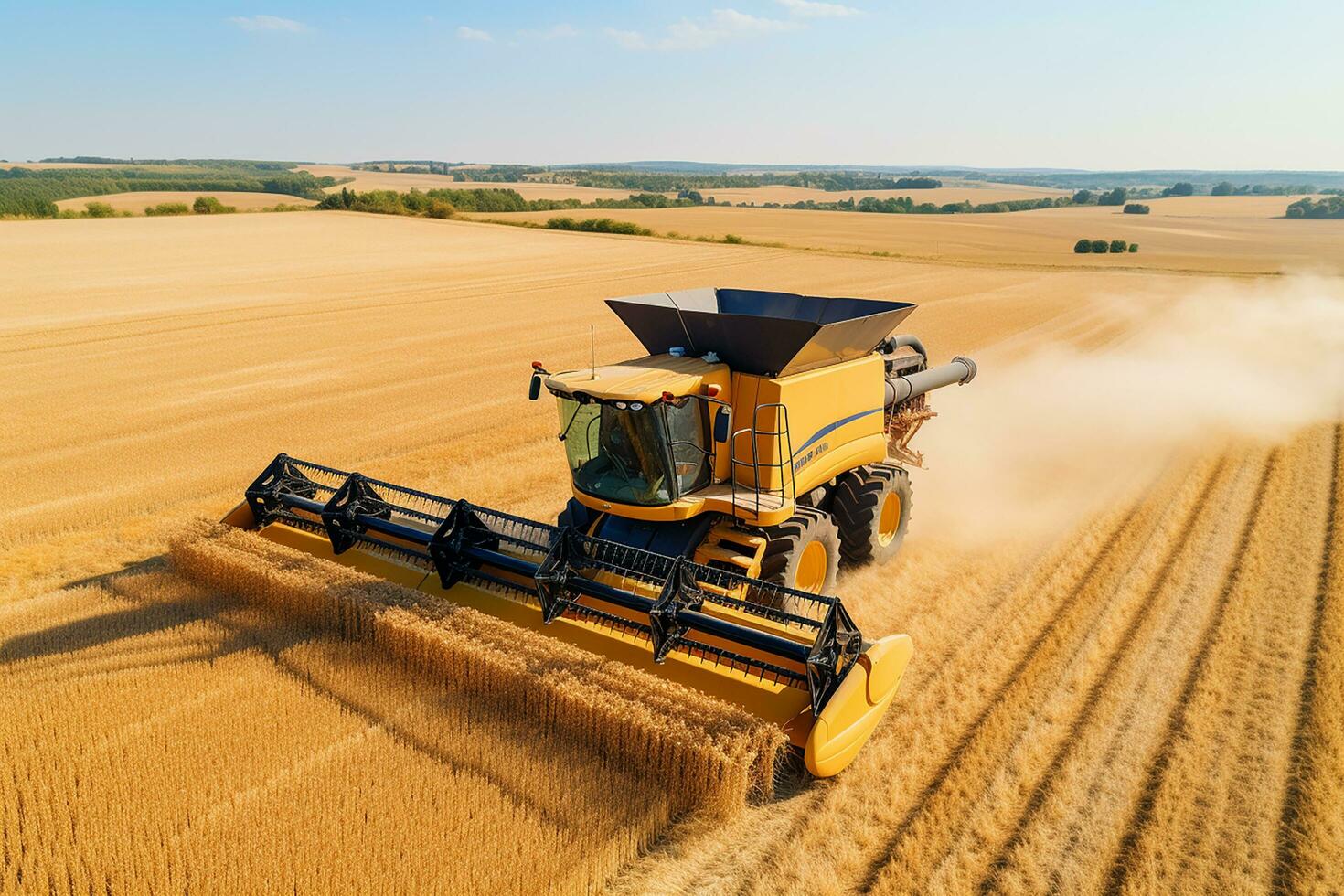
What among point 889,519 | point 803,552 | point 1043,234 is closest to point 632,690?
point 803,552

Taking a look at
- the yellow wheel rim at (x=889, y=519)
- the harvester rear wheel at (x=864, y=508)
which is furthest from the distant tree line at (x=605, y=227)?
the harvester rear wheel at (x=864, y=508)

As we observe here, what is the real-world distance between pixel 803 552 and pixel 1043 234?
58.3m

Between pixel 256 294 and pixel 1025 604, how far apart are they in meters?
23.2

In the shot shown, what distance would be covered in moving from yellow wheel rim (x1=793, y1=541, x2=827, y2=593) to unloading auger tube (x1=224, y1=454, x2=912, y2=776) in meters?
0.19

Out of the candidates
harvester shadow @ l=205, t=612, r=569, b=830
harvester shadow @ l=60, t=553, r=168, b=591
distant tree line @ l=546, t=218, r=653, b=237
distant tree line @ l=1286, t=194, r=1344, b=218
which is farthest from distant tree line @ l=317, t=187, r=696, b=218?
distant tree line @ l=1286, t=194, r=1344, b=218

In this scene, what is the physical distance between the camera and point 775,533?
619cm

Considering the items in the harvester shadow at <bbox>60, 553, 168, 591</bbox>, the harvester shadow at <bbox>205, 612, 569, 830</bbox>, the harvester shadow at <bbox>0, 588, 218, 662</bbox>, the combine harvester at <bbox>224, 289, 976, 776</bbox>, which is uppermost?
the combine harvester at <bbox>224, 289, 976, 776</bbox>

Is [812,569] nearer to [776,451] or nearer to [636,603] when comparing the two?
[776,451]

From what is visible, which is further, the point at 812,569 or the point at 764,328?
the point at 812,569

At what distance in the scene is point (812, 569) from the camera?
6.68m

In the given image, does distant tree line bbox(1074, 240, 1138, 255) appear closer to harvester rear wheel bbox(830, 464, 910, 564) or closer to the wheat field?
the wheat field

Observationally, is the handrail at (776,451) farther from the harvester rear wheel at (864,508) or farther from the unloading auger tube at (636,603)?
the harvester rear wheel at (864,508)

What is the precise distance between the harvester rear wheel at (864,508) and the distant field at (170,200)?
193ft

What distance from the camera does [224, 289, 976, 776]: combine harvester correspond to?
4.99 metres
